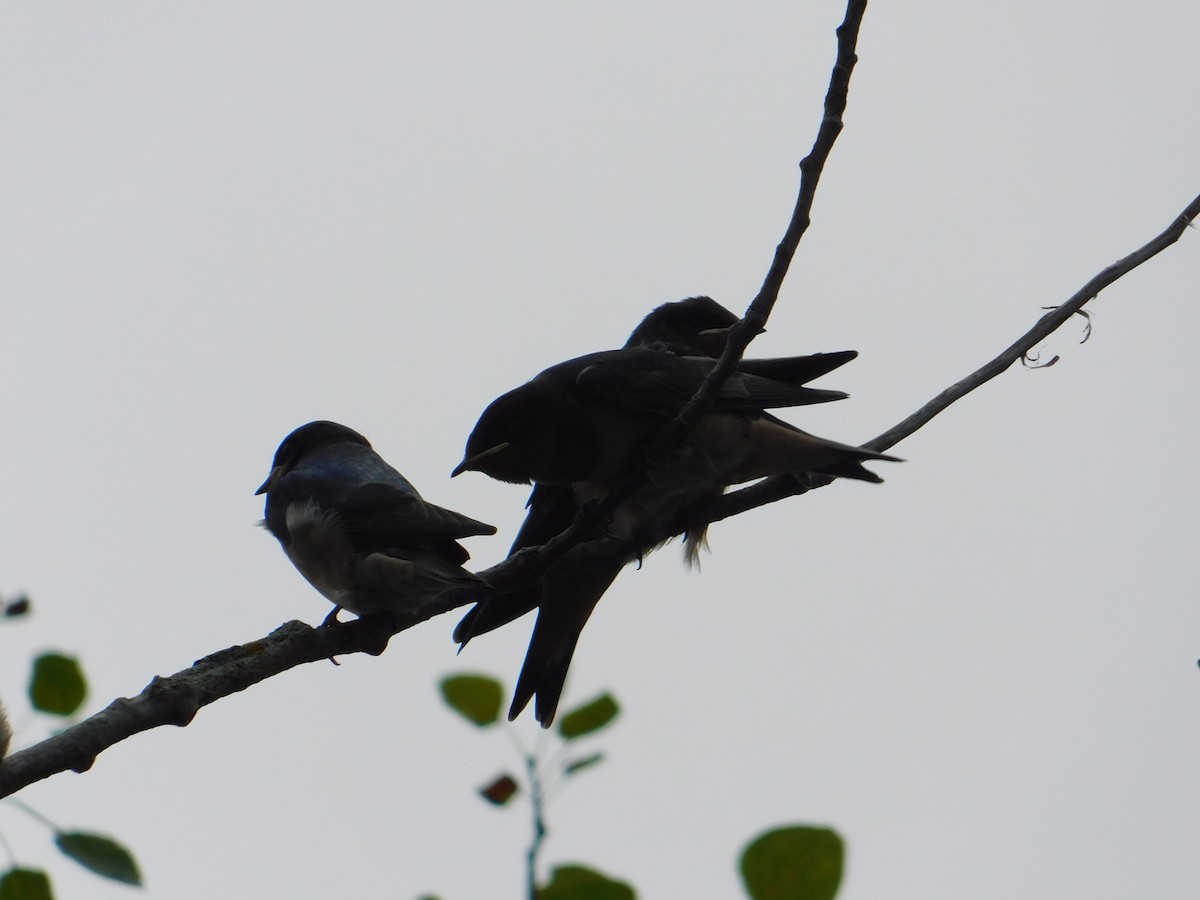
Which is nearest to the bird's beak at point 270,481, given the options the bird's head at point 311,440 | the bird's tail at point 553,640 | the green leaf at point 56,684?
the bird's head at point 311,440

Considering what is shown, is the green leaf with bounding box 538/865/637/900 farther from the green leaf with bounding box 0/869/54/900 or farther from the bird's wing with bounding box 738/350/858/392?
the bird's wing with bounding box 738/350/858/392

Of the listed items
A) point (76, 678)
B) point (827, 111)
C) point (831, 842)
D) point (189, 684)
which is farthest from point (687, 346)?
point (831, 842)

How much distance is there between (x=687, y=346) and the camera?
785 cm

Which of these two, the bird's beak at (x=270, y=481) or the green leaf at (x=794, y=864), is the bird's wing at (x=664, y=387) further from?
the green leaf at (x=794, y=864)

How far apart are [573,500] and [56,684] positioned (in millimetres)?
4643

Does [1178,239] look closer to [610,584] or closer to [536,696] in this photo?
[610,584]

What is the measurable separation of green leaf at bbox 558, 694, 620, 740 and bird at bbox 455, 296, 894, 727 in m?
4.06

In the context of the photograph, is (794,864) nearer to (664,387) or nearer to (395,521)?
(395,521)

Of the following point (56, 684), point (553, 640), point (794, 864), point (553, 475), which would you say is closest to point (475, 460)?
point (553, 475)

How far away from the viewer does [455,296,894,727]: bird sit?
19.8ft

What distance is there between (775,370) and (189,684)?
12.3 feet

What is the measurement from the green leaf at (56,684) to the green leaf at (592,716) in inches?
34.6

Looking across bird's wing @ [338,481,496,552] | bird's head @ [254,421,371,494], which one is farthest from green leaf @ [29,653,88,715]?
bird's head @ [254,421,371,494]

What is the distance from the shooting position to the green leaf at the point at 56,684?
2.04 meters
